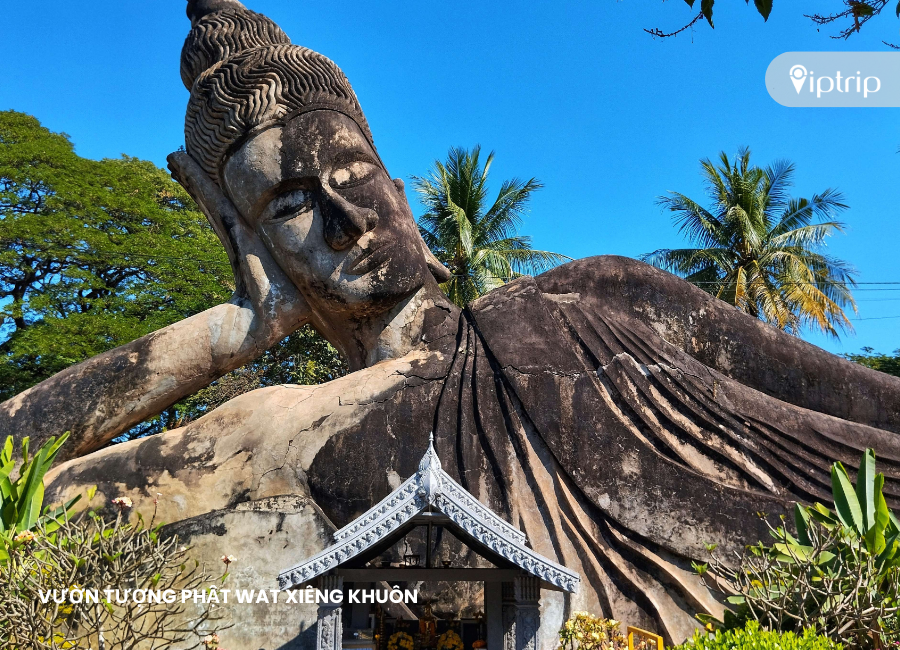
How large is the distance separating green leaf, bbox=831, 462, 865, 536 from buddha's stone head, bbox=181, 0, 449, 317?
11.1 ft

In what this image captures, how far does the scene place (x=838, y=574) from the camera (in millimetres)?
3904

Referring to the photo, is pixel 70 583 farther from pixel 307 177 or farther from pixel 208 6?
pixel 208 6

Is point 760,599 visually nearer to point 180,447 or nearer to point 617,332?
point 617,332

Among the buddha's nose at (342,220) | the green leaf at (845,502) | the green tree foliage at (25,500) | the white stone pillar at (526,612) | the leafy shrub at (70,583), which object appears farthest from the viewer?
the buddha's nose at (342,220)

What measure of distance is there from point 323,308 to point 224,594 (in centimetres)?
248

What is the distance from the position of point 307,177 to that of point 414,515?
3428 mm

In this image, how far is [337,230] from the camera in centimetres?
617

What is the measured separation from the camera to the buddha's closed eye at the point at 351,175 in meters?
6.39

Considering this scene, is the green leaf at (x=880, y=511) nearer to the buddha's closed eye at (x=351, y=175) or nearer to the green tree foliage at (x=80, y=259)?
the buddha's closed eye at (x=351, y=175)

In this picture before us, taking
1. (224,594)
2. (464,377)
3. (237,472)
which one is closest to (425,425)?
(464,377)

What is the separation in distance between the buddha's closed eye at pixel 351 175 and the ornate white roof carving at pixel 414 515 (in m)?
3.18

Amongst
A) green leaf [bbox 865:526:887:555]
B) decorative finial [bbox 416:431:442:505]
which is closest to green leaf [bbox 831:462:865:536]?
green leaf [bbox 865:526:887:555]

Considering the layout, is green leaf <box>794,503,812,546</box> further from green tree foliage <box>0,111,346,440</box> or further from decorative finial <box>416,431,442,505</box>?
green tree foliage <box>0,111,346,440</box>

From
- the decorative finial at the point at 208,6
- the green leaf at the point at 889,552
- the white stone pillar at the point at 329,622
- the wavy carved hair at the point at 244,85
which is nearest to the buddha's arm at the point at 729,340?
the green leaf at the point at 889,552
